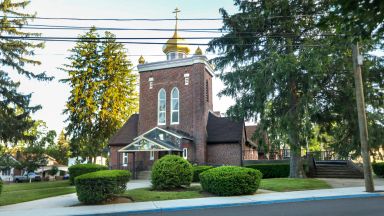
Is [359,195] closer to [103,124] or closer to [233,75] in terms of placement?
[233,75]

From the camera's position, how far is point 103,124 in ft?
136

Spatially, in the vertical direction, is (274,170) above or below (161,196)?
above

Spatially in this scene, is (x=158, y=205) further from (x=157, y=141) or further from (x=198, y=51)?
(x=198, y=51)

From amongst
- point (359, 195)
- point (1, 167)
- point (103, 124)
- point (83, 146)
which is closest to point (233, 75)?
point (359, 195)

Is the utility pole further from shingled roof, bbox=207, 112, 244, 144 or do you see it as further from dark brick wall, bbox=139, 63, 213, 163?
dark brick wall, bbox=139, 63, 213, 163

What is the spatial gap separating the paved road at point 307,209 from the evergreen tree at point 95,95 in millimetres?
31523

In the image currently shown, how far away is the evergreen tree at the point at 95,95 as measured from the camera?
40.5 metres

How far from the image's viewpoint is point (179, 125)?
30.9 meters

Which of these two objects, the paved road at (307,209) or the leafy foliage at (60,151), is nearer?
the paved road at (307,209)

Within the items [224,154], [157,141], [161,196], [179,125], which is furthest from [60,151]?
[161,196]

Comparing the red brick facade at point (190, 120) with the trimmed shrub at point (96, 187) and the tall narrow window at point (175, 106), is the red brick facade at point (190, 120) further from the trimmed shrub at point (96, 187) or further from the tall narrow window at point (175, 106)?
the trimmed shrub at point (96, 187)

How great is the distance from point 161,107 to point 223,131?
6.31 metres

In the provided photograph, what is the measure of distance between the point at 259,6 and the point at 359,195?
1393 cm

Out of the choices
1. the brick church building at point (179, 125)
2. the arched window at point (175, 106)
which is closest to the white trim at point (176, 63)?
the brick church building at point (179, 125)
